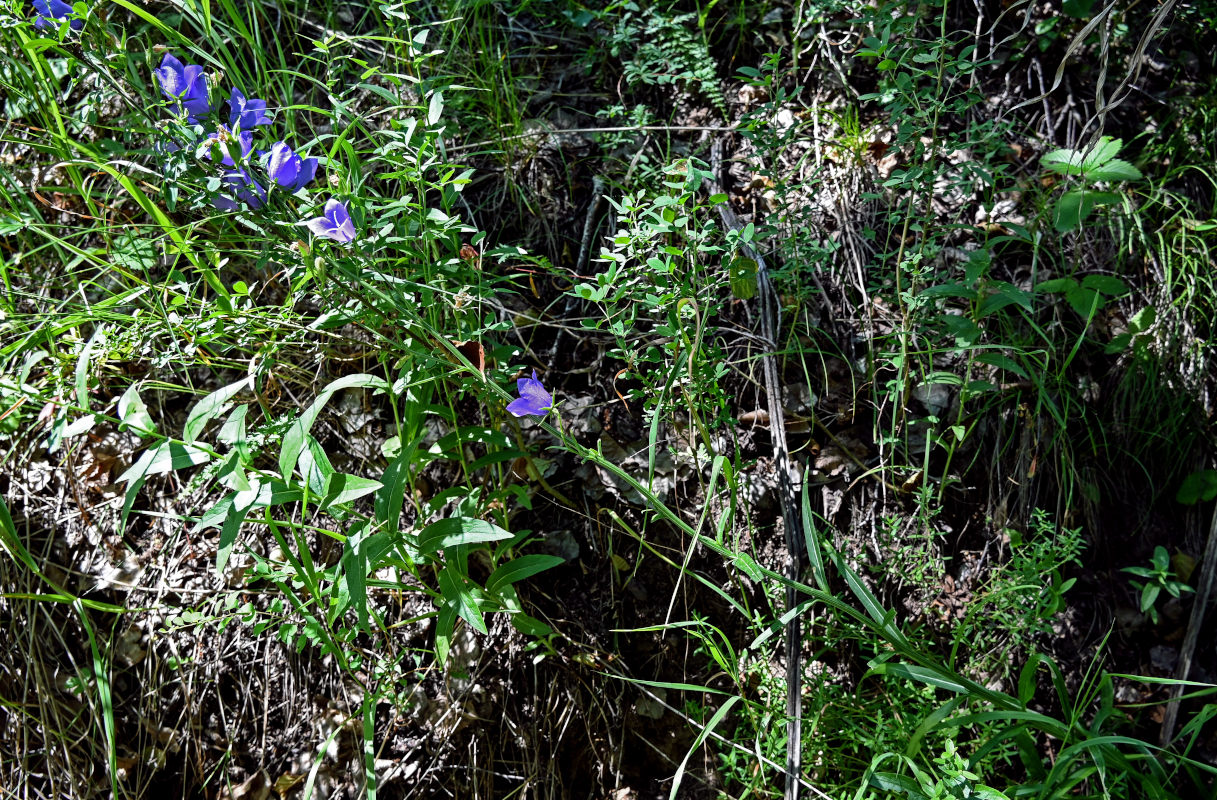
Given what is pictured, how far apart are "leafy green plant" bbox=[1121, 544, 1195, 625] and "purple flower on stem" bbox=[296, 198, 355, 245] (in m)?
1.78

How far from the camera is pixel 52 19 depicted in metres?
1.34

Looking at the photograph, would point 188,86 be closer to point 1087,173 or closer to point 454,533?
point 454,533

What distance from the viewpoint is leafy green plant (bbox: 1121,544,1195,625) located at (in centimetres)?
187

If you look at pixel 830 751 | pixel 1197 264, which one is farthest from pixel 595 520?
pixel 1197 264

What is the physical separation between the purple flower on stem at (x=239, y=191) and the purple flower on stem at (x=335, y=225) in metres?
0.10

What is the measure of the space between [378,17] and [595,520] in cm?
147

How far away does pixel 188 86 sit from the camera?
1380 millimetres

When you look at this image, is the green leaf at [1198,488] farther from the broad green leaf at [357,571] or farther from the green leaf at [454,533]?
the broad green leaf at [357,571]

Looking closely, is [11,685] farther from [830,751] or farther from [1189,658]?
[1189,658]

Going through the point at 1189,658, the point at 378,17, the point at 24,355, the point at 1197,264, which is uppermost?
the point at 378,17

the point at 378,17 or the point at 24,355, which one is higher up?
the point at 378,17

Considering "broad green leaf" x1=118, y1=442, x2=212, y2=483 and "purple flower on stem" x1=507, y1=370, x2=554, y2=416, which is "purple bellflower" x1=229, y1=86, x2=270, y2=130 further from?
"purple flower on stem" x1=507, y1=370, x2=554, y2=416

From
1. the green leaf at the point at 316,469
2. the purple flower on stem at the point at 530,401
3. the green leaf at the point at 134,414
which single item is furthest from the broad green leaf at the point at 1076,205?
the green leaf at the point at 134,414

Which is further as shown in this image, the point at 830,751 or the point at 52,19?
the point at 830,751
